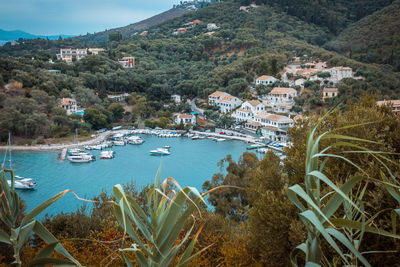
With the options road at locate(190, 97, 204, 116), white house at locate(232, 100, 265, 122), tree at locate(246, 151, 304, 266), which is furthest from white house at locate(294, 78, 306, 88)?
tree at locate(246, 151, 304, 266)

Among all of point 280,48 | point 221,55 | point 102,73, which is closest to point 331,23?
point 280,48

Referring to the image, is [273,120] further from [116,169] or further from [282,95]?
[116,169]

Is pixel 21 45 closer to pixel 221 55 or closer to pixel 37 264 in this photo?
pixel 221 55

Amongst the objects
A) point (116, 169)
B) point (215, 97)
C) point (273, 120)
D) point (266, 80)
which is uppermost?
point (266, 80)

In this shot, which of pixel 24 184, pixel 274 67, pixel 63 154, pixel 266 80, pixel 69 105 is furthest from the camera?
pixel 274 67

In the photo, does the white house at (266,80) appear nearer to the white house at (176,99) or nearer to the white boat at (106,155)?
the white house at (176,99)

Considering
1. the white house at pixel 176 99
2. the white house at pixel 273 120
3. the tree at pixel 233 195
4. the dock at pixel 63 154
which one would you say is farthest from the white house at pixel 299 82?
the tree at pixel 233 195

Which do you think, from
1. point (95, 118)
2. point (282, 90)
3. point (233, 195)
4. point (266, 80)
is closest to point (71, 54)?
point (95, 118)

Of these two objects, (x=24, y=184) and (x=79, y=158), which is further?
(x=79, y=158)
